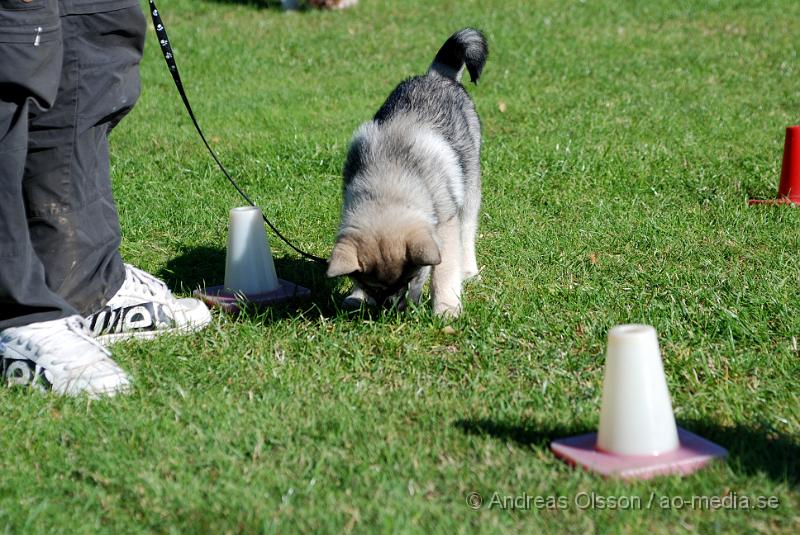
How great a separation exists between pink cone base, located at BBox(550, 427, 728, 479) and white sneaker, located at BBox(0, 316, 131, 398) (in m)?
1.58

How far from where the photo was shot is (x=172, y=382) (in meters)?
3.36

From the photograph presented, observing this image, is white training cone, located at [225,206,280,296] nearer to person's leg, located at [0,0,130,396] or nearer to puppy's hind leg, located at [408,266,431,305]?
puppy's hind leg, located at [408,266,431,305]

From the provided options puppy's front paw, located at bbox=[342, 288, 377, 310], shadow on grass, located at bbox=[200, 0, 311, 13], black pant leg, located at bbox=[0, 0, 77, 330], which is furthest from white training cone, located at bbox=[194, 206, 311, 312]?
shadow on grass, located at bbox=[200, 0, 311, 13]

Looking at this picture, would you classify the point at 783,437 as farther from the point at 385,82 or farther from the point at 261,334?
the point at 385,82

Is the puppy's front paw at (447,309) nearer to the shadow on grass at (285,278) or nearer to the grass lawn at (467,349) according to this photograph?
the grass lawn at (467,349)

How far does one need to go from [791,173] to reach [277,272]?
10.1 feet

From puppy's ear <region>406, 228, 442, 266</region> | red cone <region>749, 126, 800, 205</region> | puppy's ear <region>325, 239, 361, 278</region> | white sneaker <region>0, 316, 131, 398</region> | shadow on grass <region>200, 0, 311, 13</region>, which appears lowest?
white sneaker <region>0, 316, 131, 398</region>

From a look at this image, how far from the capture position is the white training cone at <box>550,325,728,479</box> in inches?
102

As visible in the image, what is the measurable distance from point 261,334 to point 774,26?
9877mm

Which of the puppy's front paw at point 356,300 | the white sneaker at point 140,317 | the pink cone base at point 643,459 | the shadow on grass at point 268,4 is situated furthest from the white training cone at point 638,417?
the shadow on grass at point 268,4

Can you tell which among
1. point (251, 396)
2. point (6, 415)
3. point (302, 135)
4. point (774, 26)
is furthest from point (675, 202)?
point (774, 26)

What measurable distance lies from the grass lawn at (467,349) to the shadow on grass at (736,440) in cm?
1

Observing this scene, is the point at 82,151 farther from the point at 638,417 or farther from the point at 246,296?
the point at 638,417

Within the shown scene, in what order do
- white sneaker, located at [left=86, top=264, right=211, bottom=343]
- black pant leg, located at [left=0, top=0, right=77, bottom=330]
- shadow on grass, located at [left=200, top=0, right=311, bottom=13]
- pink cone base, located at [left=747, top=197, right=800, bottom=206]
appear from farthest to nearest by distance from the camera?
shadow on grass, located at [left=200, top=0, right=311, bottom=13], pink cone base, located at [left=747, top=197, right=800, bottom=206], white sneaker, located at [left=86, top=264, right=211, bottom=343], black pant leg, located at [left=0, top=0, right=77, bottom=330]
